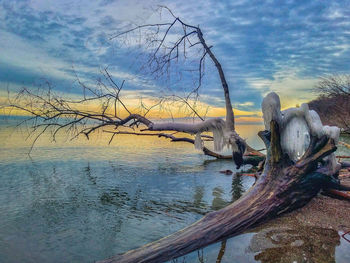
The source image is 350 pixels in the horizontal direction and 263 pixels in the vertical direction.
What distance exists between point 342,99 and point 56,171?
2226cm

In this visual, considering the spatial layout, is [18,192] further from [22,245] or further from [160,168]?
[160,168]

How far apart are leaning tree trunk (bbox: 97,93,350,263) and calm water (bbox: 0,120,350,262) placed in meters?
0.21

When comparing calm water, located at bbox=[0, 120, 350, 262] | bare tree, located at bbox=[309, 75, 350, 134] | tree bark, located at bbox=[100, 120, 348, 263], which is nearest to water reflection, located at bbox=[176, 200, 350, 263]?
calm water, located at bbox=[0, 120, 350, 262]

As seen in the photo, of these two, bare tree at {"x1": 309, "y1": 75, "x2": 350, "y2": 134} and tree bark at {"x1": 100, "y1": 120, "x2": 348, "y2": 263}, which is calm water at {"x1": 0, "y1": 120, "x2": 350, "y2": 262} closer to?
tree bark at {"x1": 100, "y1": 120, "x2": 348, "y2": 263}

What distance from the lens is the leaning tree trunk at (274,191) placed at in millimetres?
4516

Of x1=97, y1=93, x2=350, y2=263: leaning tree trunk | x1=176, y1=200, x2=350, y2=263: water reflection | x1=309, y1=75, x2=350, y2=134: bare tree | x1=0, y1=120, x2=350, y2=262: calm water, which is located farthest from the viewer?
x1=309, y1=75, x2=350, y2=134: bare tree

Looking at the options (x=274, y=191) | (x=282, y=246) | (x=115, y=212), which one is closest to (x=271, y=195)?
(x=274, y=191)

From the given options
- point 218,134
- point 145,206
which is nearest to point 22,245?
point 145,206

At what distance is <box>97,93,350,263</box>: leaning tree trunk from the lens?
178 inches

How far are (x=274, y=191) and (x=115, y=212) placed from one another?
12.3ft

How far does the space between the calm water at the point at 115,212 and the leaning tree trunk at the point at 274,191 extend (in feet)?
Answer: 0.69

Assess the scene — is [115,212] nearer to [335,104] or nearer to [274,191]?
[274,191]

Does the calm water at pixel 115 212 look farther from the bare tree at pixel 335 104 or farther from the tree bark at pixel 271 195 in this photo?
the bare tree at pixel 335 104

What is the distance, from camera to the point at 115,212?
694 centimetres
